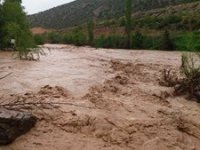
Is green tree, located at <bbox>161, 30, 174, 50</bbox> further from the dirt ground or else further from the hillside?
the hillside

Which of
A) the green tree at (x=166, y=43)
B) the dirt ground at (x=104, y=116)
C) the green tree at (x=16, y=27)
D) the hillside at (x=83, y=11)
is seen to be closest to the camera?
the dirt ground at (x=104, y=116)

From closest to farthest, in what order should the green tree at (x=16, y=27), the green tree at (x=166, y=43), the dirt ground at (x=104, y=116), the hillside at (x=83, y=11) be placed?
the dirt ground at (x=104, y=116) → the green tree at (x=16, y=27) → the green tree at (x=166, y=43) → the hillside at (x=83, y=11)

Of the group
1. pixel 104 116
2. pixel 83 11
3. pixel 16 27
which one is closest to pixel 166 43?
pixel 16 27

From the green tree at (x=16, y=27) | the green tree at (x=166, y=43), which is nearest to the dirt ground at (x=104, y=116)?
the green tree at (x=16, y=27)

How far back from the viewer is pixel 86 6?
96875 millimetres

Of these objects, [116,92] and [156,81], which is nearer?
[116,92]

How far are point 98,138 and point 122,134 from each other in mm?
482

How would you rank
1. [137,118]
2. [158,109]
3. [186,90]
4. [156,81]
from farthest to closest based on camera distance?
[156,81] → [186,90] → [158,109] → [137,118]

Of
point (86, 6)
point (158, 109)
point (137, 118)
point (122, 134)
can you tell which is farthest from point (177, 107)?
point (86, 6)

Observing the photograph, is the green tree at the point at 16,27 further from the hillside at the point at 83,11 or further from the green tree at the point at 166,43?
the hillside at the point at 83,11

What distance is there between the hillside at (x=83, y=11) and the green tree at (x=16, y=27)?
50861 millimetres

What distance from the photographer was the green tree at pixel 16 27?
22.5 m

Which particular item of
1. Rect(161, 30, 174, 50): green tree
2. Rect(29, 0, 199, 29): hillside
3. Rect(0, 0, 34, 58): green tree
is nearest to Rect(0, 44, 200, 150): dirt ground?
Rect(0, 0, 34, 58): green tree

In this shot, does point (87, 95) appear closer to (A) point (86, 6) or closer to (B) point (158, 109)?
(B) point (158, 109)
